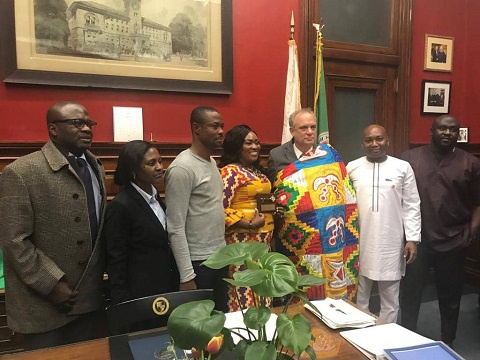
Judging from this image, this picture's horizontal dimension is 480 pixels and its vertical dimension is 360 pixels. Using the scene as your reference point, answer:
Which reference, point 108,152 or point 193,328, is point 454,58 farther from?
point 193,328

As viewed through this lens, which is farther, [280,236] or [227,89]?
[227,89]

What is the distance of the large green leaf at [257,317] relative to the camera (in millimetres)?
790

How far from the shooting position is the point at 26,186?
1.56 metres

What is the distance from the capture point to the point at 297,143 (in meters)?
2.48

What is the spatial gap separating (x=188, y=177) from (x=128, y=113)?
1117mm

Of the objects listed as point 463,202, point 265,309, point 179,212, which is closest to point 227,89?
point 179,212

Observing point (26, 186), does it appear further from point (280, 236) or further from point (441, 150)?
point (441, 150)

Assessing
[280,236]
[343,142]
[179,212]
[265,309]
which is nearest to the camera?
[265,309]

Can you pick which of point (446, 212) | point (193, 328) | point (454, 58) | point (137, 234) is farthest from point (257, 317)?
point (454, 58)

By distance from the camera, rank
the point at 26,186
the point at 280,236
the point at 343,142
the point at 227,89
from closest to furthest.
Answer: the point at 26,186 < the point at 280,236 < the point at 227,89 < the point at 343,142

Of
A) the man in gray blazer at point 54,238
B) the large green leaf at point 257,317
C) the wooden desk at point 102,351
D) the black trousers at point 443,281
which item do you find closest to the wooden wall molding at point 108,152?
the man in gray blazer at point 54,238

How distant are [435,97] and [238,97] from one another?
6.25ft

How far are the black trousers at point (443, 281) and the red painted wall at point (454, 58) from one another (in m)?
1.44

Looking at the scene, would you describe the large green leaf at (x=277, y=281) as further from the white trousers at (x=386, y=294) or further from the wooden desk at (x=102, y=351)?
the white trousers at (x=386, y=294)
